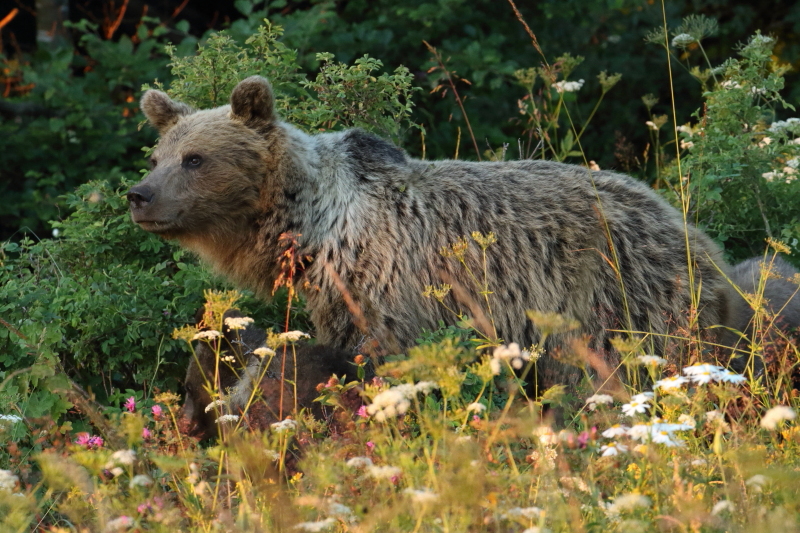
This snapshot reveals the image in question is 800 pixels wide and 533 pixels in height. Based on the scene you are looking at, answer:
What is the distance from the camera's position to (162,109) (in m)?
5.27

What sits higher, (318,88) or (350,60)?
(318,88)

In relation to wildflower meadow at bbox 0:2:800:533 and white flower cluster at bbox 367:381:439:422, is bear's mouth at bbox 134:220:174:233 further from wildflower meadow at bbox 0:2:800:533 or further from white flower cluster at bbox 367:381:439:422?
→ white flower cluster at bbox 367:381:439:422

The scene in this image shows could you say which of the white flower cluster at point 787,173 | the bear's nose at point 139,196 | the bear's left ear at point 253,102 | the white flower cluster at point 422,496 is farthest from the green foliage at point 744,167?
the white flower cluster at point 422,496

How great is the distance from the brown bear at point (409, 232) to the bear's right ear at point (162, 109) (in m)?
0.02

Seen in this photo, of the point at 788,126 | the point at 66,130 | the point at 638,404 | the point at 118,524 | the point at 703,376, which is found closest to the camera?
the point at 118,524

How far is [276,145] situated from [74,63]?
228 inches

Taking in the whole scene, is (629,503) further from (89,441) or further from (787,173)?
(787,173)

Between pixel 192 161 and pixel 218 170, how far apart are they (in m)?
0.15

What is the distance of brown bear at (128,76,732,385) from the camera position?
15.8 feet

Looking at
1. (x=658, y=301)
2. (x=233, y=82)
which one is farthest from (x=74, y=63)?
(x=658, y=301)

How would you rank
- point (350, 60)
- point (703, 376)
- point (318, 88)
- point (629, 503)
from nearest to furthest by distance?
point (629, 503), point (703, 376), point (318, 88), point (350, 60)

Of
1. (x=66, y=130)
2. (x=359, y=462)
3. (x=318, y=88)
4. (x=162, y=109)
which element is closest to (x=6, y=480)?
(x=359, y=462)

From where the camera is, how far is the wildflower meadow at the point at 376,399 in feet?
8.89

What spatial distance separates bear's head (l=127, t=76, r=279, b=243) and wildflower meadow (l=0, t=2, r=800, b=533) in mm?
452
